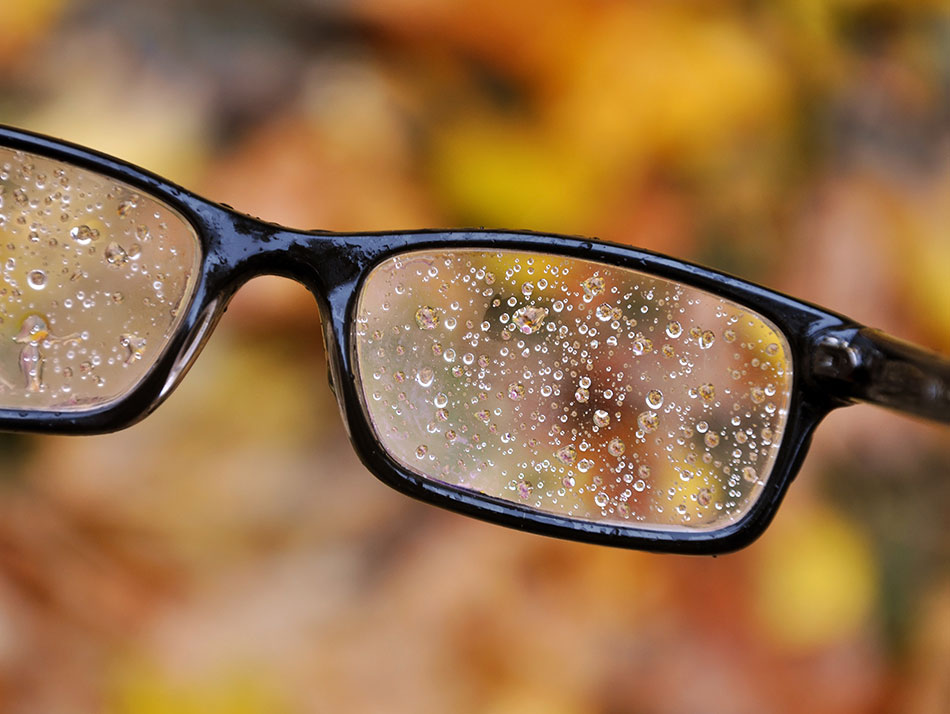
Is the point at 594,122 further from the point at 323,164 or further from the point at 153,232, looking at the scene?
the point at 153,232

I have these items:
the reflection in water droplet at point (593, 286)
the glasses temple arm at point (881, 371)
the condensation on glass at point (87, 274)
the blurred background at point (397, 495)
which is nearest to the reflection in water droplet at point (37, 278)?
the condensation on glass at point (87, 274)

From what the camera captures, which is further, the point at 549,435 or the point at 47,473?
the point at 47,473

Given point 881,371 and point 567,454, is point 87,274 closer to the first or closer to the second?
point 567,454

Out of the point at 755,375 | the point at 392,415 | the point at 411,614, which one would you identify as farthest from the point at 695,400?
the point at 411,614

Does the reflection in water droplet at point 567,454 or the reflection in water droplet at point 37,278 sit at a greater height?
the reflection in water droplet at point 37,278

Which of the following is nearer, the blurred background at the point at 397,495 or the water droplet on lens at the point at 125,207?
the water droplet on lens at the point at 125,207

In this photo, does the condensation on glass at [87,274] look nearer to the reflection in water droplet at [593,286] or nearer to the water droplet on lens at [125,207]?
the water droplet on lens at [125,207]
